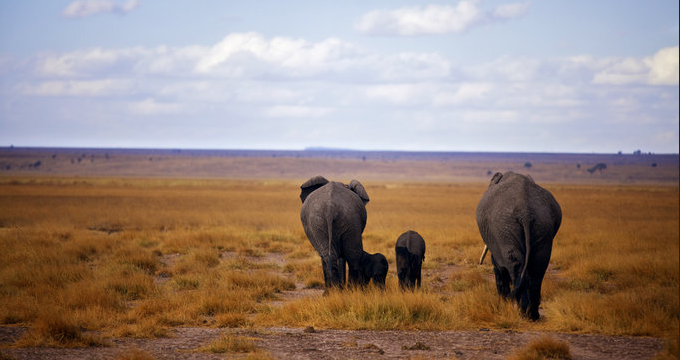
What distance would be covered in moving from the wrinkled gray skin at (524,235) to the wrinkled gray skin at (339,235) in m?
2.37

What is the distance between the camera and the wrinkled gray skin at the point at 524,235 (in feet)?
31.4

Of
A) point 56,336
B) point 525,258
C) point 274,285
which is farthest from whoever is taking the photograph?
point 274,285

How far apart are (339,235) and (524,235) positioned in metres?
3.17

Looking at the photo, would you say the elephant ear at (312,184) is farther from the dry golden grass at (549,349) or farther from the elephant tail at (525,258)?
the dry golden grass at (549,349)

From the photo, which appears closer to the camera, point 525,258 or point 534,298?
point 525,258

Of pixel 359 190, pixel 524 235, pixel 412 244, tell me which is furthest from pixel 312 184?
pixel 524 235

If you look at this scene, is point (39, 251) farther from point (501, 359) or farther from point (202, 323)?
point (501, 359)

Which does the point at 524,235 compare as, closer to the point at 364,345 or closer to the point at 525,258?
the point at 525,258

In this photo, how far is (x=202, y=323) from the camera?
1010 cm

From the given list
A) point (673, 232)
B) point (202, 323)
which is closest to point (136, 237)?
point (202, 323)

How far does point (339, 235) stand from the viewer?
36.4ft

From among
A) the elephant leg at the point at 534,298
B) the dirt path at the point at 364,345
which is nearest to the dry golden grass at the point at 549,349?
the dirt path at the point at 364,345

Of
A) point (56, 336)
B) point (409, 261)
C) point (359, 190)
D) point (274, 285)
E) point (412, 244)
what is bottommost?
point (274, 285)

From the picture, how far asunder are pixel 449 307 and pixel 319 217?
269 cm
